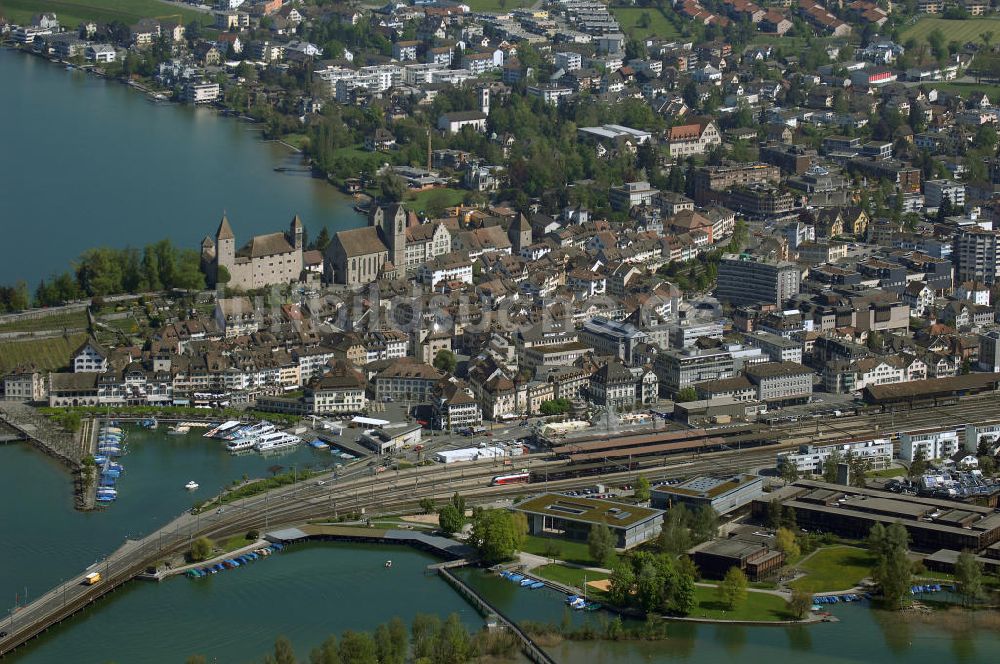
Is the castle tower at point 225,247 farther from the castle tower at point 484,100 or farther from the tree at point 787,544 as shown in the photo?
the castle tower at point 484,100

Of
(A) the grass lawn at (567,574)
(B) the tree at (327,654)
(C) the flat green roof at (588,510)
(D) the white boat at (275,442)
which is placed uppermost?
(B) the tree at (327,654)

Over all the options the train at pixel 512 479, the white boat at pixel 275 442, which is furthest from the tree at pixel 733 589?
the white boat at pixel 275 442

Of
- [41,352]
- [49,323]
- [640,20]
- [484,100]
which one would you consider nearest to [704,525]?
[41,352]

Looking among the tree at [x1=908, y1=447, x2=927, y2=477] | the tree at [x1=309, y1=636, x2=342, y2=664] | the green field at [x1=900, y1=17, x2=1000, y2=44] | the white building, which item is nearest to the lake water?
the white building

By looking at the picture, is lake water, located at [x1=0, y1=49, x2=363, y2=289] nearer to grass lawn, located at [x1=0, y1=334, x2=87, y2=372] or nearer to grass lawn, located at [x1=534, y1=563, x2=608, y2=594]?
grass lawn, located at [x1=0, y1=334, x2=87, y2=372]

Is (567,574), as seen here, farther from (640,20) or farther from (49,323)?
(640,20)

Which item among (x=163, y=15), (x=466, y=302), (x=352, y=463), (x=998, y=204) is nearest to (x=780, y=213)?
(x=998, y=204)
